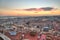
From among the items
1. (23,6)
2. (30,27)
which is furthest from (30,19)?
(23,6)

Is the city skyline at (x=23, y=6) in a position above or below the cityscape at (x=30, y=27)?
above

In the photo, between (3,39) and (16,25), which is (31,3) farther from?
(3,39)

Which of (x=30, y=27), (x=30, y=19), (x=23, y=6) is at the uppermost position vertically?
(x=23, y=6)

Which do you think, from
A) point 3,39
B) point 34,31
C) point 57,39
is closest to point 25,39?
point 34,31

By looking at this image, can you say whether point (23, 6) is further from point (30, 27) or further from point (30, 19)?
point (30, 27)

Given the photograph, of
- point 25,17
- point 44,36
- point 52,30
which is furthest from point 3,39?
point 52,30

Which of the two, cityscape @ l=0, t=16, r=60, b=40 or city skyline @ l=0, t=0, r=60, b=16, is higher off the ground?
city skyline @ l=0, t=0, r=60, b=16

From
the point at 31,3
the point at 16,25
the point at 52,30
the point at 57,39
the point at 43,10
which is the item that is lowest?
the point at 57,39

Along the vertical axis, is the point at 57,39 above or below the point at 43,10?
below

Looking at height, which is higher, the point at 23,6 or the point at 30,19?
the point at 23,6
